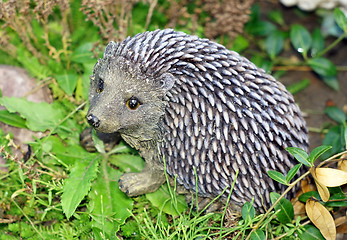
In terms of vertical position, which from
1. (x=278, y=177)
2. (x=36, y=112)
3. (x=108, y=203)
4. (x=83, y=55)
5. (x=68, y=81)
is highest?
(x=83, y=55)

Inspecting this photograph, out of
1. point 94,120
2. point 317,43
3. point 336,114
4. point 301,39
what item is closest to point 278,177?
point 94,120

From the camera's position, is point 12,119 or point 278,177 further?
point 12,119

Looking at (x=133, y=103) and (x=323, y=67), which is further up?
(x=133, y=103)

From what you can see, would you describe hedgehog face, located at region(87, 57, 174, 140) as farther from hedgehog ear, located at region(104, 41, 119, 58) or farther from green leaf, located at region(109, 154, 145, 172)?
green leaf, located at region(109, 154, 145, 172)

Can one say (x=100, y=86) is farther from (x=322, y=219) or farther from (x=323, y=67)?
(x=323, y=67)

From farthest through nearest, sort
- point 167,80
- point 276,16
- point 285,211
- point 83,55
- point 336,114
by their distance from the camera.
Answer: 1. point 276,16
2. point 336,114
3. point 83,55
4. point 285,211
5. point 167,80

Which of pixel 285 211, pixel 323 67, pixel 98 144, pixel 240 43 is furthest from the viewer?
pixel 240 43

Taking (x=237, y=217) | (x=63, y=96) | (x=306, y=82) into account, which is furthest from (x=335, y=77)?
(x=63, y=96)

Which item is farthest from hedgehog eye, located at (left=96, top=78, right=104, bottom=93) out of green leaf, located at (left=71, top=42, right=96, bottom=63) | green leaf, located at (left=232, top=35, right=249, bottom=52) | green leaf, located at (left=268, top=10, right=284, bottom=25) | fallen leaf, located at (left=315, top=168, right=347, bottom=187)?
green leaf, located at (left=268, top=10, right=284, bottom=25)
